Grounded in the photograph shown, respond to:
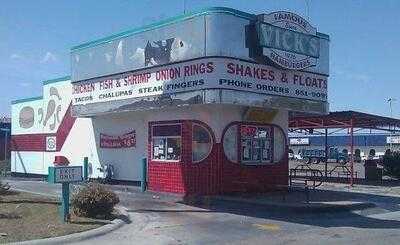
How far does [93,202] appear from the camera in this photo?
47.2 ft

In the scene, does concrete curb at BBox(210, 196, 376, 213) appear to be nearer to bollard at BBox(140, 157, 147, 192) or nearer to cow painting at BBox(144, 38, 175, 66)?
bollard at BBox(140, 157, 147, 192)

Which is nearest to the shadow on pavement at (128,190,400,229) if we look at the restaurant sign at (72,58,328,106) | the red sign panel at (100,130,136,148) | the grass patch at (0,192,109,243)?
the grass patch at (0,192,109,243)

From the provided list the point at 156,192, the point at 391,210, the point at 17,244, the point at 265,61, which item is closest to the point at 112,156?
the point at 156,192

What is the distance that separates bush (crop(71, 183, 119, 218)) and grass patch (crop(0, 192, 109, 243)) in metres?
0.29

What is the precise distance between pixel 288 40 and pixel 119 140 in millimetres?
9037

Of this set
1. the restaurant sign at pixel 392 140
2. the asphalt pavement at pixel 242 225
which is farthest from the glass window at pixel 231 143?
the restaurant sign at pixel 392 140

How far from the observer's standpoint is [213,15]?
18.0 meters

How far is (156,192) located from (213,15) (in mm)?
7291

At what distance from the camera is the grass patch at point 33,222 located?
12.0 metres

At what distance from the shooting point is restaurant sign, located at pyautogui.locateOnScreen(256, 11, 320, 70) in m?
18.9

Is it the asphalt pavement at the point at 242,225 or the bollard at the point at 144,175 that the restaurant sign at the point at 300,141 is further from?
the asphalt pavement at the point at 242,225

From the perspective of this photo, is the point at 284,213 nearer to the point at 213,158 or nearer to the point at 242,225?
the point at 242,225

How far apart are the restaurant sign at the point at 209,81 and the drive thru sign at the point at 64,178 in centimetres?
560

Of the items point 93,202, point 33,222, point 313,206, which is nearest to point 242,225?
point 313,206
